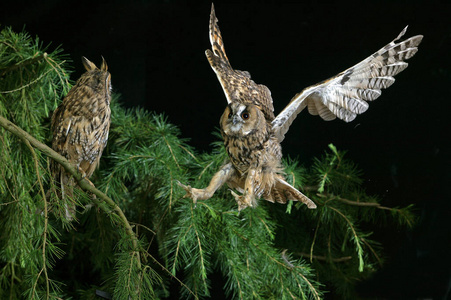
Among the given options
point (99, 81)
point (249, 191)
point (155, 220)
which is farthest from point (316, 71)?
point (249, 191)

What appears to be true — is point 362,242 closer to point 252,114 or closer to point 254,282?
point 254,282

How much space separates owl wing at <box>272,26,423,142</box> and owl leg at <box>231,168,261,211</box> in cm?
11

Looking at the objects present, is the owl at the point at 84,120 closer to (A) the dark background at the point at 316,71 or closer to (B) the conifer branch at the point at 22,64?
(B) the conifer branch at the point at 22,64

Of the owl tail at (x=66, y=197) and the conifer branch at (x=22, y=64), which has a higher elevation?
the conifer branch at (x=22, y=64)

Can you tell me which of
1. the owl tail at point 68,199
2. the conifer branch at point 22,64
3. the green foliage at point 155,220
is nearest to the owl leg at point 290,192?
the green foliage at point 155,220

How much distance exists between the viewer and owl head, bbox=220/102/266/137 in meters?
0.90

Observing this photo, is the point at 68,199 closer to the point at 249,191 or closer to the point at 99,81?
the point at 99,81

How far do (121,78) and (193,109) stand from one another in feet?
0.99

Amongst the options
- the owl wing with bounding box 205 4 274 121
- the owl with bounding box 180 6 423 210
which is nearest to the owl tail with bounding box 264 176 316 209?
the owl with bounding box 180 6 423 210

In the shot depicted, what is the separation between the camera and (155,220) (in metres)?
1.74

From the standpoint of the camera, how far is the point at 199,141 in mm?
2014

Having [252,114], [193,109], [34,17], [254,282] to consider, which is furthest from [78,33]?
[252,114]

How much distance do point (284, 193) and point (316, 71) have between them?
0.77 metres

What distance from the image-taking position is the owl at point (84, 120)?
1.16m
